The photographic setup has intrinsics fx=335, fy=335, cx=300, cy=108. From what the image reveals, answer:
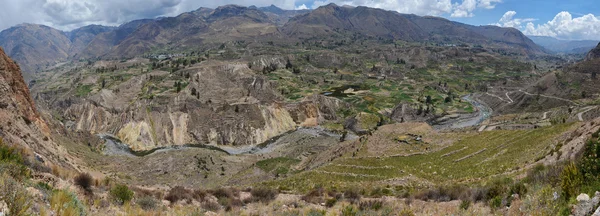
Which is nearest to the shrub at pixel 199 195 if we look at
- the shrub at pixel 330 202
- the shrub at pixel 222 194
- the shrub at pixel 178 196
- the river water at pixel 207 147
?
the shrub at pixel 178 196

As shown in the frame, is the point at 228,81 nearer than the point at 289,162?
No

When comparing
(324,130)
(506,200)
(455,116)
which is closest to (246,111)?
(324,130)

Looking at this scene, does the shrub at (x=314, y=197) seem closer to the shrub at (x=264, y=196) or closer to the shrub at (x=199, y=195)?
the shrub at (x=264, y=196)

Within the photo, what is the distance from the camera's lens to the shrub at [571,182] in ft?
31.1

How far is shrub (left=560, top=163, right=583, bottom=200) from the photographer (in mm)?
9477

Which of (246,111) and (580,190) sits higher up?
(580,190)

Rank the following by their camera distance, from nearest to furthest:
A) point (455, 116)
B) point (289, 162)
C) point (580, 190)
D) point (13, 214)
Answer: point (13, 214) → point (580, 190) → point (289, 162) → point (455, 116)

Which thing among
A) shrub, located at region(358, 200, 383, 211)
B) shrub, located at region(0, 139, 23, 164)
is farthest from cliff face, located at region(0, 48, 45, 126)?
shrub, located at region(358, 200, 383, 211)

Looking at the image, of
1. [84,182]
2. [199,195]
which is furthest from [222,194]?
[84,182]

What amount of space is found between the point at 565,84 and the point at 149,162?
12534cm

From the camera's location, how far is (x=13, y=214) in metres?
6.73

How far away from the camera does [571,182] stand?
9.70m

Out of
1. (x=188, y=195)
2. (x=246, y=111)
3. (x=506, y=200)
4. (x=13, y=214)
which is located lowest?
(x=246, y=111)

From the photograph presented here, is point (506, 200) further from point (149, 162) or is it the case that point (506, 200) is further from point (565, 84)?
point (565, 84)
